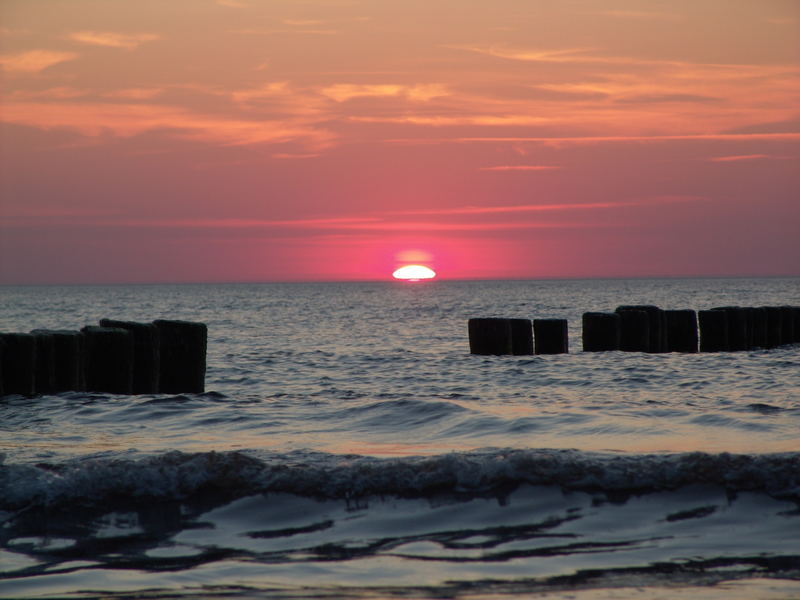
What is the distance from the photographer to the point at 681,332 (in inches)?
727

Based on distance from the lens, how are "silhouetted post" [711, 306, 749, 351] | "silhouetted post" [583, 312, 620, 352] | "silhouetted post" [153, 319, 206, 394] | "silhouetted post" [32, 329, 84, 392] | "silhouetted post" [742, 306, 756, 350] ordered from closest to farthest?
"silhouetted post" [32, 329, 84, 392] → "silhouetted post" [153, 319, 206, 394] → "silhouetted post" [583, 312, 620, 352] → "silhouetted post" [711, 306, 749, 351] → "silhouetted post" [742, 306, 756, 350]

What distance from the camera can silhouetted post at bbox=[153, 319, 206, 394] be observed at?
1179cm

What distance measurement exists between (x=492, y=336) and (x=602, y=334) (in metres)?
2.10

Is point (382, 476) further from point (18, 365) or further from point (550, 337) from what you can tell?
point (550, 337)

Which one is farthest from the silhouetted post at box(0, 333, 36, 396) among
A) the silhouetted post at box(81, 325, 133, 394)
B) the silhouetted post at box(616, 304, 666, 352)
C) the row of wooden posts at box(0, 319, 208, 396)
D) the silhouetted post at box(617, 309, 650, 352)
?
the silhouetted post at box(616, 304, 666, 352)

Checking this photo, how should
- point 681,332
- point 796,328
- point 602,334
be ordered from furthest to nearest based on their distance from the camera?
1. point 796,328
2. point 681,332
3. point 602,334

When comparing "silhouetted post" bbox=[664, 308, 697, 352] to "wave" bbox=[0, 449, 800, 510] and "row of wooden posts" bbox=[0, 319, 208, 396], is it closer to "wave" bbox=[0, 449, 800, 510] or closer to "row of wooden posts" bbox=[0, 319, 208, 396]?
"row of wooden posts" bbox=[0, 319, 208, 396]

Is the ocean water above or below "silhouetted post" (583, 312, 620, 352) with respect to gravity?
below

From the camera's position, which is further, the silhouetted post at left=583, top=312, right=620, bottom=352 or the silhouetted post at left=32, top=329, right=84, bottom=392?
the silhouetted post at left=583, top=312, right=620, bottom=352

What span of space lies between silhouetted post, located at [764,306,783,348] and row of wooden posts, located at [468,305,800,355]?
0.39 metres

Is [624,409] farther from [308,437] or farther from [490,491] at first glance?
[490,491]

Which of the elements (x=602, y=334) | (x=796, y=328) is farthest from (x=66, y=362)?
(x=796, y=328)

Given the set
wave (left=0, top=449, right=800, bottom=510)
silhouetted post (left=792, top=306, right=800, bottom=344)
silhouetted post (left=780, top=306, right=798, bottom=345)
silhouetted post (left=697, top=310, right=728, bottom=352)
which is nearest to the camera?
wave (left=0, top=449, right=800, bottom=510)

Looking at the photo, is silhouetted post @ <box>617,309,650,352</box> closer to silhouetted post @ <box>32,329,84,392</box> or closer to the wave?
silhouetted post @ <box>32,329,84,392</box>
